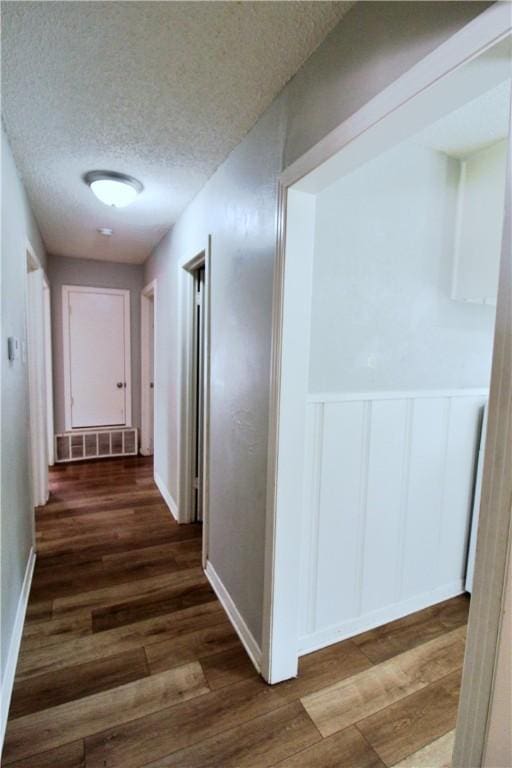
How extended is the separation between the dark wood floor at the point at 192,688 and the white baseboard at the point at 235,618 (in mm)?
38

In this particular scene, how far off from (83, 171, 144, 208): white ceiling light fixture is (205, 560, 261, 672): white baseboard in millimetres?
2308

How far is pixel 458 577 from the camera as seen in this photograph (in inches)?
89.3

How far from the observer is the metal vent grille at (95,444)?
4625mm

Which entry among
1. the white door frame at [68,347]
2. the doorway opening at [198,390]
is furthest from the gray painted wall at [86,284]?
the doorway opening at [198,390]

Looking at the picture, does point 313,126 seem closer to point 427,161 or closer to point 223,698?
point 427,161

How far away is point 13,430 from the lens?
6.09 feet

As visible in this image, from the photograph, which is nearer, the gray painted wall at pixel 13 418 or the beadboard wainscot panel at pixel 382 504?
the gray painted wall at pixel 13 418

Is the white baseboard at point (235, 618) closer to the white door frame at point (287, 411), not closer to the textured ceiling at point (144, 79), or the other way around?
the white door frame at point (287, 411)

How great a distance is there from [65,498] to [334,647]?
8.88ft

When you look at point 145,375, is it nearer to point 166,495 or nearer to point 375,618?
point 166,495

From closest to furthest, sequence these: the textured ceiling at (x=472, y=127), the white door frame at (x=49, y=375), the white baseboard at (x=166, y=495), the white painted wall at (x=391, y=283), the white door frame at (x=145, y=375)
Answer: the textured ceiling at (x=472, y=127), the white painted wall at (x=391, y=283), the white baseboard at (x=166, y=495), the white door frame at (x=49, y=375), the white door frame at (x=145, y=375)

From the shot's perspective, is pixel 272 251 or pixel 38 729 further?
pixel 272 251

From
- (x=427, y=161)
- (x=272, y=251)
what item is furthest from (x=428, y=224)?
(x=272, y=251)

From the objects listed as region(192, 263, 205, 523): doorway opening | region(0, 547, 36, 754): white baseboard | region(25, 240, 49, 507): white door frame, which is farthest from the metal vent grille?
region(0, 547, 36, 754): white baseboard
